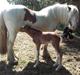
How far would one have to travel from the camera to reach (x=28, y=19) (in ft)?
17.5

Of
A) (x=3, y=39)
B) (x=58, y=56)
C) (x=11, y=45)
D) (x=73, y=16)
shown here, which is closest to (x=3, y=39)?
(x=3, y=39)

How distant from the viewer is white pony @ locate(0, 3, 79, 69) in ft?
17.3

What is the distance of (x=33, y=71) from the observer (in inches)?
200

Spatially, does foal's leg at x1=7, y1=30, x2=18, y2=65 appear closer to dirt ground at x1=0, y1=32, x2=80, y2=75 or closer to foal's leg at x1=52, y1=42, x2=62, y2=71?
dirt ground at x1=0, y1=32, x2=80, y2=75

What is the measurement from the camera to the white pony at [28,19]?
5264mm

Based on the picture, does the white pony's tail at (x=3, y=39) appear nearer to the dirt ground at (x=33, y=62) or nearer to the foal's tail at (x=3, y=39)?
the foal's tail at (x=3, y=39)

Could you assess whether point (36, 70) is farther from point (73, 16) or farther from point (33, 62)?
point (73, 16)

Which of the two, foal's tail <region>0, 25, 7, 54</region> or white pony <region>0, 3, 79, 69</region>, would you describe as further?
foal's tail <region>0, 25, 7, 54</region>

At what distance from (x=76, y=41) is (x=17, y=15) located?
2958 mm

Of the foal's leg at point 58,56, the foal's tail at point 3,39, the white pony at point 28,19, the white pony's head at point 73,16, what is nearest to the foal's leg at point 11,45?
the white pony at point 28,19

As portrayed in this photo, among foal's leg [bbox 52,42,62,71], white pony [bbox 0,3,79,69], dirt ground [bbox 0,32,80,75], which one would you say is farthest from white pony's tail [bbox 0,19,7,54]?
foal's leg [bbox 52,42,62,71]

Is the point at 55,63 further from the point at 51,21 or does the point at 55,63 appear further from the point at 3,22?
the point at 3,22

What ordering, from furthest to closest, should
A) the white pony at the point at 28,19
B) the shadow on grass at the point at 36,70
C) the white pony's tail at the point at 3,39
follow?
the white pony's tail at the point at 3,39 → the white pony at the point at 28,19 → the shadow on grass at the point at 36,70

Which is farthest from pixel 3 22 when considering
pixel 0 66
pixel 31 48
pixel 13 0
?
pixel 13 0
